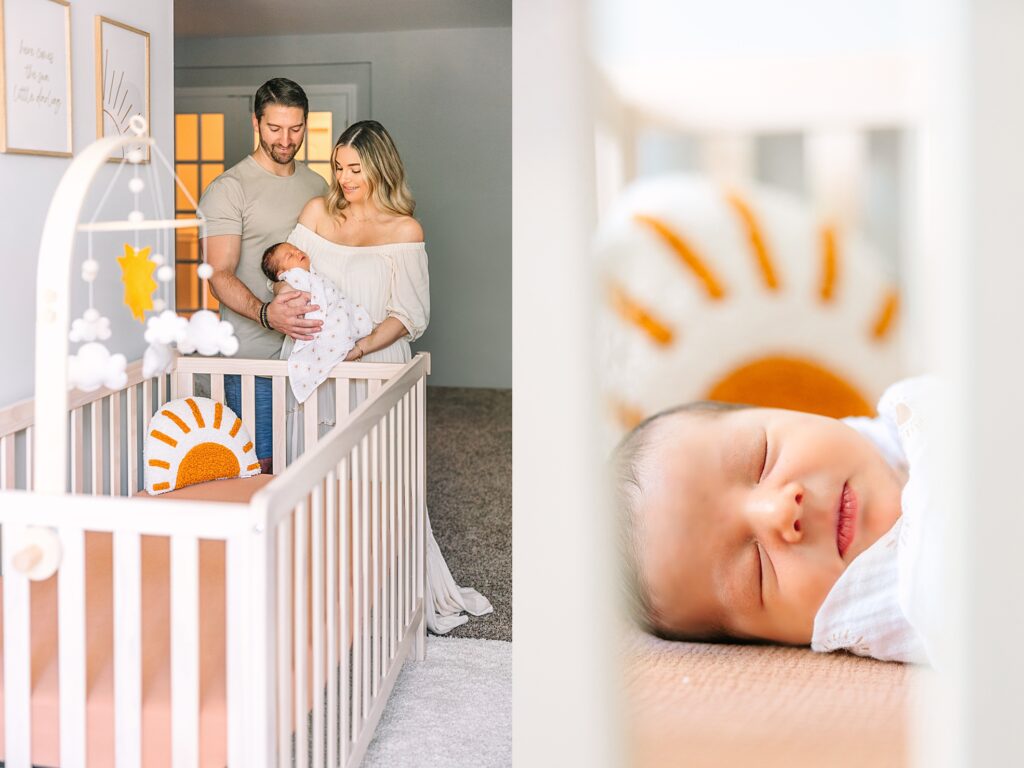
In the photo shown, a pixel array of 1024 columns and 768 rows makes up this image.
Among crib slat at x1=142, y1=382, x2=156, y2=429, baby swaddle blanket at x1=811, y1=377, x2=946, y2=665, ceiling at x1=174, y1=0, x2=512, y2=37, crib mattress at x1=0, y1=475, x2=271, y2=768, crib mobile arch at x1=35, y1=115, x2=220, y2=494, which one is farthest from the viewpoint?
ceiling at x1=174, y1=0, x2=512, y2=37

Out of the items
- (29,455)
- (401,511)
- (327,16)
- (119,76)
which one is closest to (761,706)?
(401,511)

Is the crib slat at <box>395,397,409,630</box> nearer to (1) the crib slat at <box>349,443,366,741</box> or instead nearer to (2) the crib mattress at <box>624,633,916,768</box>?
(1) the crib slat at <box>349,443,366,741</box>

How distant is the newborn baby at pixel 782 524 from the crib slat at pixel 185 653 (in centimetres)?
63

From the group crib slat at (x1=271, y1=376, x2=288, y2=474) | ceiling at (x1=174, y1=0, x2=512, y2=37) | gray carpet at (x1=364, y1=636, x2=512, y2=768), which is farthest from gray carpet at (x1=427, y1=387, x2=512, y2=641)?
ceiling at (x1=174, y1=0, x2=512, y2=37)

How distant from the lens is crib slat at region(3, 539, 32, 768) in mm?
1367

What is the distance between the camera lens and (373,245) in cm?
260

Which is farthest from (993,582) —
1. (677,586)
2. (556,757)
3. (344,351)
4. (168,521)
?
(344,351)

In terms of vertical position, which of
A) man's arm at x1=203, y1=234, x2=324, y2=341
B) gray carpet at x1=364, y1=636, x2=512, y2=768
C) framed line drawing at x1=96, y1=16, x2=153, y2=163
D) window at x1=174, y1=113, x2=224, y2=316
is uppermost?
window at x1=174, y1=113, x2=224, y2=316

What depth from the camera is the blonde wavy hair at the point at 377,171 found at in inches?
100.0

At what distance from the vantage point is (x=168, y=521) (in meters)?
1.32

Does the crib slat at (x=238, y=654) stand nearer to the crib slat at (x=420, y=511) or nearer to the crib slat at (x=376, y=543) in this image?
the crib slat at (x=376, y=543)

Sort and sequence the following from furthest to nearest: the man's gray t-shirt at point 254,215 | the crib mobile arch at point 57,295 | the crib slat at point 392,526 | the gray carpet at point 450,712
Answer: the man's gray t-shirt at point 254,215
the crib slat at point 392,526
the gray carpet at point 450,712
the crib mobile arch at point 57,295

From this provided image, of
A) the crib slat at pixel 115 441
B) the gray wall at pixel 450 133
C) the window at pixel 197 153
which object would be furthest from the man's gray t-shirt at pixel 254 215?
the window at pixel 197 153

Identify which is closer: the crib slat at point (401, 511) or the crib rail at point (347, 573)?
the crib rail at point (347, 573)
